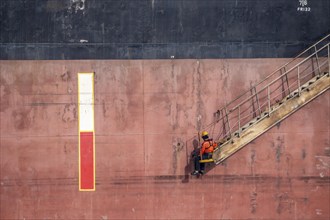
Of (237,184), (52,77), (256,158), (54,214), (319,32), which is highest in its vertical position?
(319,32)

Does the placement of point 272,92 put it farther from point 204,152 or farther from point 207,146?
point 204,152

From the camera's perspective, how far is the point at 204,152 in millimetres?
11922

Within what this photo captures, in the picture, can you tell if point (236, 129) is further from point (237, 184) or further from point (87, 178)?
point (87, 178)

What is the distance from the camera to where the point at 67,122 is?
12414 millimetres

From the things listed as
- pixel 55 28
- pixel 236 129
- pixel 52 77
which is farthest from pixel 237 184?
pixel 55 28

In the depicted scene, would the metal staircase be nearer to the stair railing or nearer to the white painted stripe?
the stair railing

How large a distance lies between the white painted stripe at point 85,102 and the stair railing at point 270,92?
4287 mm

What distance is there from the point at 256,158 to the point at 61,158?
7.11 meters

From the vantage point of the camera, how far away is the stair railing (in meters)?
12.5

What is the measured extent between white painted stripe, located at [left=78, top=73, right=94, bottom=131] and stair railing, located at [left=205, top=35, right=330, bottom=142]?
169 inches

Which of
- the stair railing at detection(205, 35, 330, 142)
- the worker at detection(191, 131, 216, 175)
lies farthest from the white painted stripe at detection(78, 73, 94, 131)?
the stair railing at detection(205, 35, 330, 142)

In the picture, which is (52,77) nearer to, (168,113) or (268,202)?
(168,113)

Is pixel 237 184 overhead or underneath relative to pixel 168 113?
underneath

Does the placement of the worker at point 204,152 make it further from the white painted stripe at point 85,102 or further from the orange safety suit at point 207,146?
the white painted stripe at point 85,102
